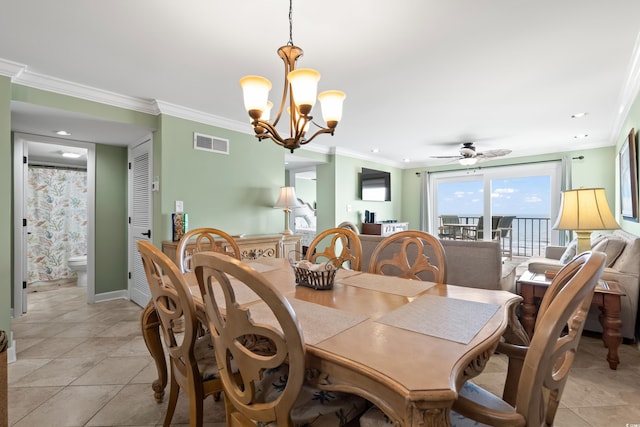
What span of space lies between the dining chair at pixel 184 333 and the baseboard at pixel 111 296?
10.4 ft

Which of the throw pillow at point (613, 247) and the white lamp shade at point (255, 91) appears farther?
the throw pillow at point (613, 247)

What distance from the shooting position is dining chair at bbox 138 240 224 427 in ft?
3.72

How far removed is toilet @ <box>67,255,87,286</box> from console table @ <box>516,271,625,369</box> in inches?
218

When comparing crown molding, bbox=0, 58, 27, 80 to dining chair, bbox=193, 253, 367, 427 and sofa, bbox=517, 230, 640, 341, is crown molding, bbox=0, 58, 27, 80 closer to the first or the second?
dining chair, bbox=193, 253, 367, 427

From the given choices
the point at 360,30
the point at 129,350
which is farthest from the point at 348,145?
the point at 129,350

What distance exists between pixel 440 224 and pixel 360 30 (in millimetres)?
6102

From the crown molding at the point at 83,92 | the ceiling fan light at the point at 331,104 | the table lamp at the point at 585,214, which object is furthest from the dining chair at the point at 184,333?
the table lamp at the point at 585,214

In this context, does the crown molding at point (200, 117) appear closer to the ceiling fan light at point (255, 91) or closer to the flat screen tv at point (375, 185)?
the ceiling fan light at point (255, 91)

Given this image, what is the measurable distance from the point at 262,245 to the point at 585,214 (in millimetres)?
3043

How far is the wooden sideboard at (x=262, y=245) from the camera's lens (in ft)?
10.4

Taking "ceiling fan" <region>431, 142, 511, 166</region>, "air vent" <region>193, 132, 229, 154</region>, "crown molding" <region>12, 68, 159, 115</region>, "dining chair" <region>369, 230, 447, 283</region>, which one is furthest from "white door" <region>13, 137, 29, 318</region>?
"ceiling fan" <region>431, 142, 511, 166</region>

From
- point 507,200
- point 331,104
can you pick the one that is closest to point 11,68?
point 331,104

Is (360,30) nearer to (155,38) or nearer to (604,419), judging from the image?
(155,38)

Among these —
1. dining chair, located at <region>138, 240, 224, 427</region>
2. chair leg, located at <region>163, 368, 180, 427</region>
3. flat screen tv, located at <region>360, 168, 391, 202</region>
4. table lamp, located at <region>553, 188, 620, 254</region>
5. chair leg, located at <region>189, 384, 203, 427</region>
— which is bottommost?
chair leg, located at <region>163, 368, 180, 427</region>
